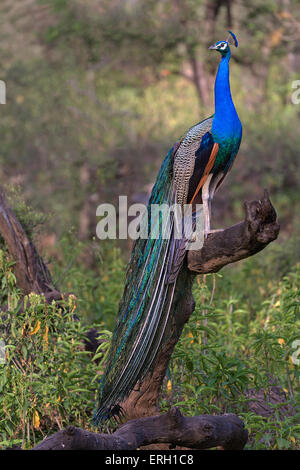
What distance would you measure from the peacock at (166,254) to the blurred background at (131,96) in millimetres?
3702

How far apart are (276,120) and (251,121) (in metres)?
0.47

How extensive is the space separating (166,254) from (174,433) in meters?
0.93

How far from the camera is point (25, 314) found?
3883mm

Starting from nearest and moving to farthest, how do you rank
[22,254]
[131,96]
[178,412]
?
[178,412] < [22,254] < [131,96]

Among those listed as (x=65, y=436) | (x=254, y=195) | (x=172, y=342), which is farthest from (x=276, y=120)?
(x=65, y=436)

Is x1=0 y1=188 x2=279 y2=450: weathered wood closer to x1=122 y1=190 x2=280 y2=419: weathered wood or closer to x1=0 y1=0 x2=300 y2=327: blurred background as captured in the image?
x1=122 y1=190 x2=280 y2=419: weathered wood

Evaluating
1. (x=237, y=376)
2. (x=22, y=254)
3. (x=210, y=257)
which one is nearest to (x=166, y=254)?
(x=210, y=257)

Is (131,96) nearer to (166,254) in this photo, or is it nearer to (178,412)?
(166,254)

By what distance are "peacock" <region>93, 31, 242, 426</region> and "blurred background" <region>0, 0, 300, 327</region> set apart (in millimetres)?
3702

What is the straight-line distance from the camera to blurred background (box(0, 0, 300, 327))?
1000 cm

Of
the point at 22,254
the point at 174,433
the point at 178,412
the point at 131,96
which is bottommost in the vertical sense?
the point at 174,433

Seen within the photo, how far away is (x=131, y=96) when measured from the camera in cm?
1340

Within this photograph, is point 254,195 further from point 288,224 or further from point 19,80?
point 19,80

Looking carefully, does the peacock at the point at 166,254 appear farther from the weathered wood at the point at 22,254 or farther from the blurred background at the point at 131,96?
the blurred background at the point at 131,96
